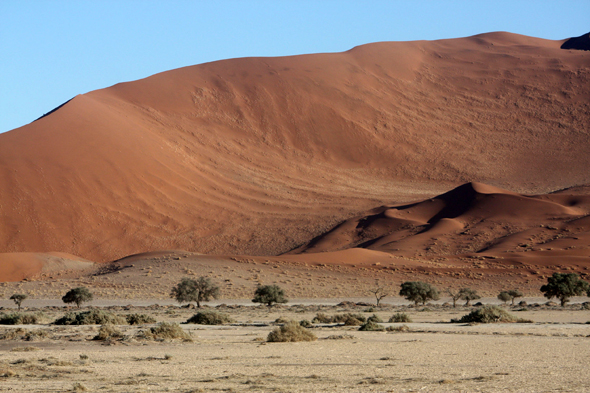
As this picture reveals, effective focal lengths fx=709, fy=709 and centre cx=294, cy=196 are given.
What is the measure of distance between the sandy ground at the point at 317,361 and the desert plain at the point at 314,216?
0.09 metres

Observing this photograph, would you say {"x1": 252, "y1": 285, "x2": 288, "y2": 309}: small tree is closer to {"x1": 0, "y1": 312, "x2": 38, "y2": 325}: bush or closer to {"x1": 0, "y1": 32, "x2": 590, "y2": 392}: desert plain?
{"x1": 0, "y1": 32, "x2": 590, "y2": 392}: desert plain

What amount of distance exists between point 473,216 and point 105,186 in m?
35.3

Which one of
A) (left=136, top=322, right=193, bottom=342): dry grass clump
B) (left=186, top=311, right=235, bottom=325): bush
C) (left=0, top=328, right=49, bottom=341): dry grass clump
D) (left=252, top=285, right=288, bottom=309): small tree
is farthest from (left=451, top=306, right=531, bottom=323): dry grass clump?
(left=0, top=328, right=49, bottom=341): dry grass clump

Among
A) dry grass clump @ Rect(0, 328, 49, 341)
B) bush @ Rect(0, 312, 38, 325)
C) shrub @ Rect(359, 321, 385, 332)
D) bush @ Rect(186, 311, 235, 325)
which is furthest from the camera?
bush @ Rect(0, 312, 38, 325)

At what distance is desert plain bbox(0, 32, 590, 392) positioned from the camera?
14.3 metres

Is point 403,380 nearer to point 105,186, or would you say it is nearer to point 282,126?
point 105,186

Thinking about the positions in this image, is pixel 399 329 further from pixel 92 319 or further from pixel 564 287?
pixel 564 287

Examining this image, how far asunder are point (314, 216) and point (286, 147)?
18.3m

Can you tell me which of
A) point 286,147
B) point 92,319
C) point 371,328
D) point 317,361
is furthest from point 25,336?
point 286,147

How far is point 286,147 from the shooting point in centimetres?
8806

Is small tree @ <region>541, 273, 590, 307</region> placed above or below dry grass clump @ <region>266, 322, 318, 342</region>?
below

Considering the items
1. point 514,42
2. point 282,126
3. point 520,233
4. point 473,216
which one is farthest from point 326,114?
point 514,42

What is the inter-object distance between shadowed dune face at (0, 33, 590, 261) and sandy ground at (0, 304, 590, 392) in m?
→ 41.2

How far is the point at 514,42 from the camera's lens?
425ft
